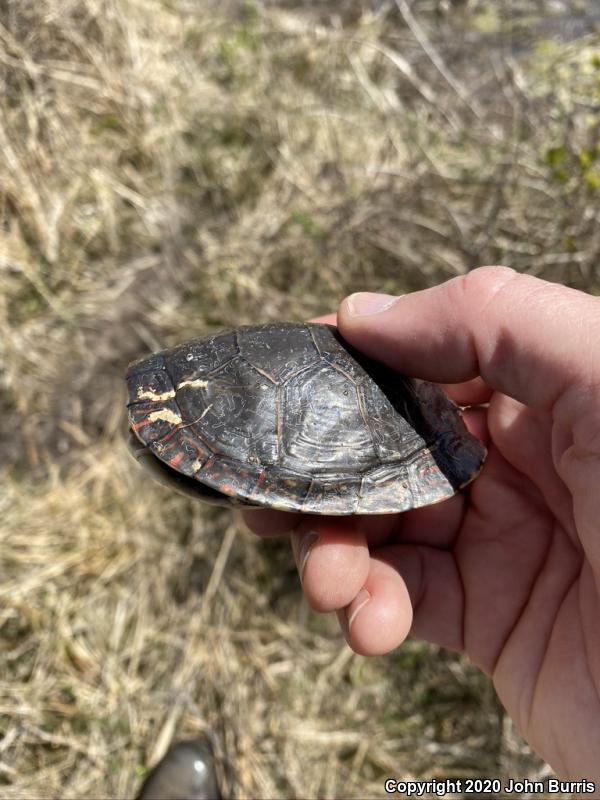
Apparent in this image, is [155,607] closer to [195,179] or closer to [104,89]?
[195,179]

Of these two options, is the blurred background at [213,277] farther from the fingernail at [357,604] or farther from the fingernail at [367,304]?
the fingernail at [367,304]

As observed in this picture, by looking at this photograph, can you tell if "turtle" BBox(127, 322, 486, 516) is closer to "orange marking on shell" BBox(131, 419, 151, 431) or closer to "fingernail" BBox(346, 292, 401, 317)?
"orange marking on shell" BBox(131, 419, 151, 431)

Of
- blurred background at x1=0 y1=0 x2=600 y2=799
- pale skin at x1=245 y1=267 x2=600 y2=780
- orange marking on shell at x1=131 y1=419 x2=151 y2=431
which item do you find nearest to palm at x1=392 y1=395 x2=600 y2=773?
pale skin at x1=245 y1=267 x2=600 y2=780

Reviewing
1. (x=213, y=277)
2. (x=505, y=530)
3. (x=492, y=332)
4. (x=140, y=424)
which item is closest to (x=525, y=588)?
(x=505, y=530)

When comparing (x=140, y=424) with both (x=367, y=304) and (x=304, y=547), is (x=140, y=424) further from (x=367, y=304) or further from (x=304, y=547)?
(x=367, y=304)

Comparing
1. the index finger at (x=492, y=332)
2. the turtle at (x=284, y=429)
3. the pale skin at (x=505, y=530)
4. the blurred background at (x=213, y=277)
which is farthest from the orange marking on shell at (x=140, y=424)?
the blurred background at (x=213, y=277)
